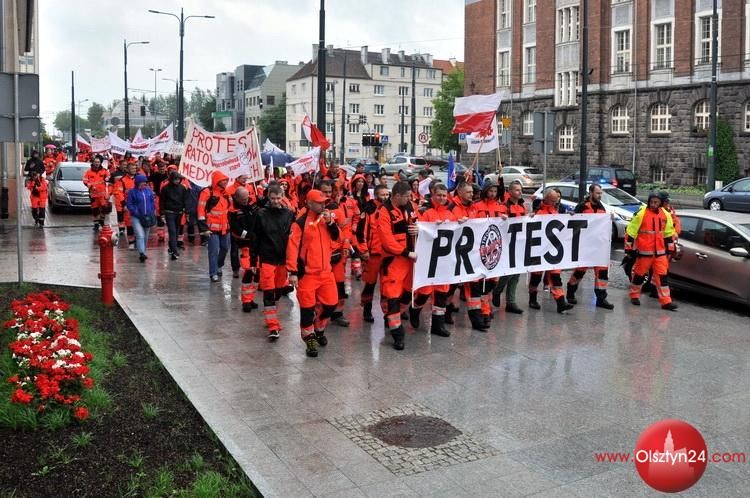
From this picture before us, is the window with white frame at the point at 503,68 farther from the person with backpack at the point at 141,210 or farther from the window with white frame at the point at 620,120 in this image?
the person with backpack at the point at 141,210

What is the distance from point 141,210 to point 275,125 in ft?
313

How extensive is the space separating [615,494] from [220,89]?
5645 inches

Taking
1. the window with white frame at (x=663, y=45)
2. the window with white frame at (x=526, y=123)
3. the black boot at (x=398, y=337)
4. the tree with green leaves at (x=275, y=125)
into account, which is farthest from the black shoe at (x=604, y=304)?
the tree with green leaves at (x=275, y=125)

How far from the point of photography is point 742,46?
39.3m

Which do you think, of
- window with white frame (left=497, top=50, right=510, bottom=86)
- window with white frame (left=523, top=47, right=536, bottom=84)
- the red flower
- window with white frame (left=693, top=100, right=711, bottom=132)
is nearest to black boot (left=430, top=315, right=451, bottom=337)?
the red flower

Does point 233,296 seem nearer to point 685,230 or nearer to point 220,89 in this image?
point 685,230

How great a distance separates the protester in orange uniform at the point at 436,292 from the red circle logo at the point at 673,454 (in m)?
6.37

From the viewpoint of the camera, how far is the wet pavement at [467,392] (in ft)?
19.2

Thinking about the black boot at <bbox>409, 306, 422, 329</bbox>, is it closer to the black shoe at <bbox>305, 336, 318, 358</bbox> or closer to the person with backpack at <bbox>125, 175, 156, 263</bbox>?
the black shoe at <bbox>305, 336, 318, 358</bbox>

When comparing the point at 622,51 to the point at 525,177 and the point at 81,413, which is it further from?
the point at 81,413

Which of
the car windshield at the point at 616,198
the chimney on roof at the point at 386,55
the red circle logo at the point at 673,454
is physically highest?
the chimney on roof at the point at 386,55

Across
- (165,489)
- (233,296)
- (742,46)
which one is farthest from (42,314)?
(742,46)

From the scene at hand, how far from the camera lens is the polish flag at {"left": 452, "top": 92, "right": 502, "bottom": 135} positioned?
52.0ft

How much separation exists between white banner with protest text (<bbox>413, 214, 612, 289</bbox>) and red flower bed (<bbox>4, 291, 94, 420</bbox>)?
402 cm
